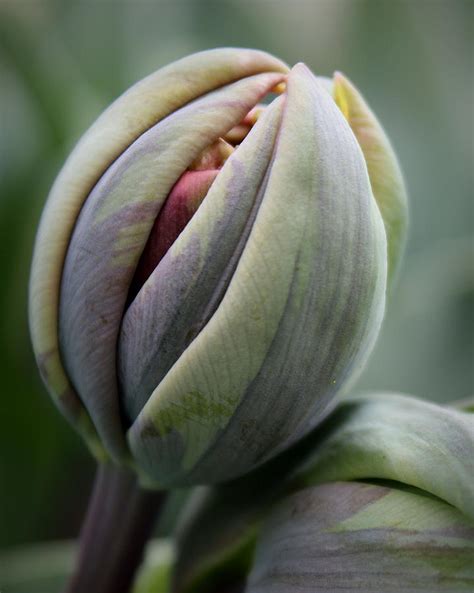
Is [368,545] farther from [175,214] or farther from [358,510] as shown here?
[175,214]

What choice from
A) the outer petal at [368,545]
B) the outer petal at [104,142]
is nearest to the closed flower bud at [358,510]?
the outer petal at [368,545]

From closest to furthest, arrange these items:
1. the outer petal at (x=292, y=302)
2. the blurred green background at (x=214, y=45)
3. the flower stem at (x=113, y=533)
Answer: the outer petal at (x=292, y=302) < the flower stem at (x=113, y=533) < the blurred green background at (x=214, y=45)

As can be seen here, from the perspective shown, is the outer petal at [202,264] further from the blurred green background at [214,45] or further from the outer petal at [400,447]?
the blurred green background at [214,45]

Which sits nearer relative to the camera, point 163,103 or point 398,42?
point 163,103

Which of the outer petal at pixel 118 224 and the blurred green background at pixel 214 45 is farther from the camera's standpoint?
the blurred green background at pixel 214 45

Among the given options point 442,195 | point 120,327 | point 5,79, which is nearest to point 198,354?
point 120,327

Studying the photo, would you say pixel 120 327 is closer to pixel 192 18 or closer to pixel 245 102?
pixel 245 102

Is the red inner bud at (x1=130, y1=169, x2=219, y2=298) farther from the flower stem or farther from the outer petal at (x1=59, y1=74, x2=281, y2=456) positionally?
the flower stem

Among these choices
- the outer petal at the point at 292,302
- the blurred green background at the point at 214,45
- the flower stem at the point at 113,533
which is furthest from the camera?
the blurred green background at the point at 214,45
